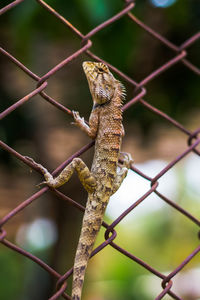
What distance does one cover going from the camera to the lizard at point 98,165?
2.16 m

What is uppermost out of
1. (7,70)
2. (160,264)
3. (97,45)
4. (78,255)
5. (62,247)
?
(160,264)

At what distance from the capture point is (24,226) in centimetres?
623

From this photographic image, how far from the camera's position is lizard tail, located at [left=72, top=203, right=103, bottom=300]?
6.70 ft

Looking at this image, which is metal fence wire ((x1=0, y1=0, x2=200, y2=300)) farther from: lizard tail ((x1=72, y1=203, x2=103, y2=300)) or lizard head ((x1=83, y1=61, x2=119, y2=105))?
lizard head ((x1=83, y1=61, x2=119, y2=105))

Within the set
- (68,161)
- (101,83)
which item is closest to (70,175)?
(68,161)

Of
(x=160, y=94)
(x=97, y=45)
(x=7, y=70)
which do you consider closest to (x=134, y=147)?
(x=160, y=94)

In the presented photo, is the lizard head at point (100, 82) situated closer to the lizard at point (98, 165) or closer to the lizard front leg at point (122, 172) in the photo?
the lizard at point (98, 165)

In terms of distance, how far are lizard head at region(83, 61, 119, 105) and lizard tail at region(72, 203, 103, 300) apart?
2.55ft

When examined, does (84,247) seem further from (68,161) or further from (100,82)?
(100,82)

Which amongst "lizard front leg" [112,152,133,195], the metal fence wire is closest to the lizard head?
the metal fence wire

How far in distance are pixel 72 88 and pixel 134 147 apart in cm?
146

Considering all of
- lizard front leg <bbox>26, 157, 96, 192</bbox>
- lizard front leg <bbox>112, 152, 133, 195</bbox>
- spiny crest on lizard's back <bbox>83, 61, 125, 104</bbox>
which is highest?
spiny crest on lizard's back <bbox>83, 61, 125, 104</bbox>

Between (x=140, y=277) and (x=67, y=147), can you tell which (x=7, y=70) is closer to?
A: (x=67, y=147)

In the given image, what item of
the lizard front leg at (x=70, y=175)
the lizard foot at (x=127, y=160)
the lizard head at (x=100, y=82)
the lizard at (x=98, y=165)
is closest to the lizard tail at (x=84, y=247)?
the lizard at (x=98, y=165)
